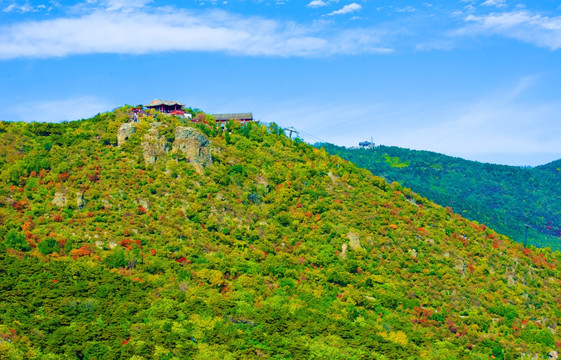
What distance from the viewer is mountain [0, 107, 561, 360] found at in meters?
73.1

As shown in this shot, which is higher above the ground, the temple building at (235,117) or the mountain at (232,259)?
the temple building at (235,117)

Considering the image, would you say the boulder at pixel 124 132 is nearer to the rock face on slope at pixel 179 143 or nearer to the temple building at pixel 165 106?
the rock face on slope at pixel 179 143

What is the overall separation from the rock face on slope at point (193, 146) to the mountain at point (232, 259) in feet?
0.84

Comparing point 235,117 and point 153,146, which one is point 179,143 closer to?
point 153,146

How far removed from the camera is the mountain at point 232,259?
7312cm

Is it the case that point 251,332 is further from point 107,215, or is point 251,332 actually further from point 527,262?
point 527,262

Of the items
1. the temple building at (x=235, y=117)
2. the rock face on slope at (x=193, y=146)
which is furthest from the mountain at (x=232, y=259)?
the temple building at (x=235, y=117)

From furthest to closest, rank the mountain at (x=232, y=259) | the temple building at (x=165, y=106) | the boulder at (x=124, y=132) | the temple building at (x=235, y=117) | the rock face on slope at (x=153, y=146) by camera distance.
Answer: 1. the temple building at (x=235, y=117)
2. the temple building at (x=165, y=106)
3. the boulder at (x=124, y=132)
4. the rock face on slope at (x=153, y=146)
5. the mountain at (x=232, y=259)

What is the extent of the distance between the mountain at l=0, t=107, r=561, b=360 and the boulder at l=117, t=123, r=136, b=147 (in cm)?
26

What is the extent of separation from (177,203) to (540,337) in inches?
2431

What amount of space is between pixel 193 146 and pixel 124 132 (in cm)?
1274

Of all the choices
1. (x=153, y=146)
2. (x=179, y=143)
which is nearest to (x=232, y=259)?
(x=179, y=143)

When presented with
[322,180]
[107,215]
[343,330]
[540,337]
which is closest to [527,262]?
[540,337]

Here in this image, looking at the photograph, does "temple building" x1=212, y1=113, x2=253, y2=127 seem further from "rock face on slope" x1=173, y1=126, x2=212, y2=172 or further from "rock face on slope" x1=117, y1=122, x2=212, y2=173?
"rock face on slope" x1=173, y1=126, x2=212, y2=172
